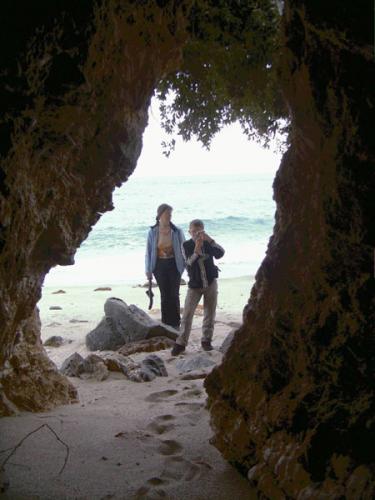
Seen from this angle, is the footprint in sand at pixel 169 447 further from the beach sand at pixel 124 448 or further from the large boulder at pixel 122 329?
the large boulder at pixel 122 329

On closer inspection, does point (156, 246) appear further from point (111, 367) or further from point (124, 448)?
point (124, 448)

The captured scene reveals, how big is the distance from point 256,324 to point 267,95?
7.49ft

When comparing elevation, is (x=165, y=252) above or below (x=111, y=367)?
above

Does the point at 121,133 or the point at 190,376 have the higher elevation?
the point at 121,133

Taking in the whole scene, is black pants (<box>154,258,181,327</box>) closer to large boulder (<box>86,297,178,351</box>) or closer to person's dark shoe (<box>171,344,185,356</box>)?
large boulder (<box>86,297,178,351</box>)

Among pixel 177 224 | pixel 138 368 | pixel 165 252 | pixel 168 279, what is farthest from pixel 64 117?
pixel 177 224

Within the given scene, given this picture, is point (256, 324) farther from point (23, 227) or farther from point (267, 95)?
point (267, 95)

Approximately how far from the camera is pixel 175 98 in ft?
14.9

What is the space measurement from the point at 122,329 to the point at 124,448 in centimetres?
424

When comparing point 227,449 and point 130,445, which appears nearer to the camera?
point 227,449

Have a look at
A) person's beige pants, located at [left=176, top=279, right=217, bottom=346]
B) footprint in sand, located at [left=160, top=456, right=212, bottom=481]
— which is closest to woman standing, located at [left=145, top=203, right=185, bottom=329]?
person's beige pants, located at [left=176, top=279, right=217, bottom=346]

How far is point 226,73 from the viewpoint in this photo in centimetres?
410

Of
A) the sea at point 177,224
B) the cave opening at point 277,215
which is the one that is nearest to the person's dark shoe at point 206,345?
the cave opening at point 277,215

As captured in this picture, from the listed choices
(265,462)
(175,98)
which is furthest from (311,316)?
(175,98)
